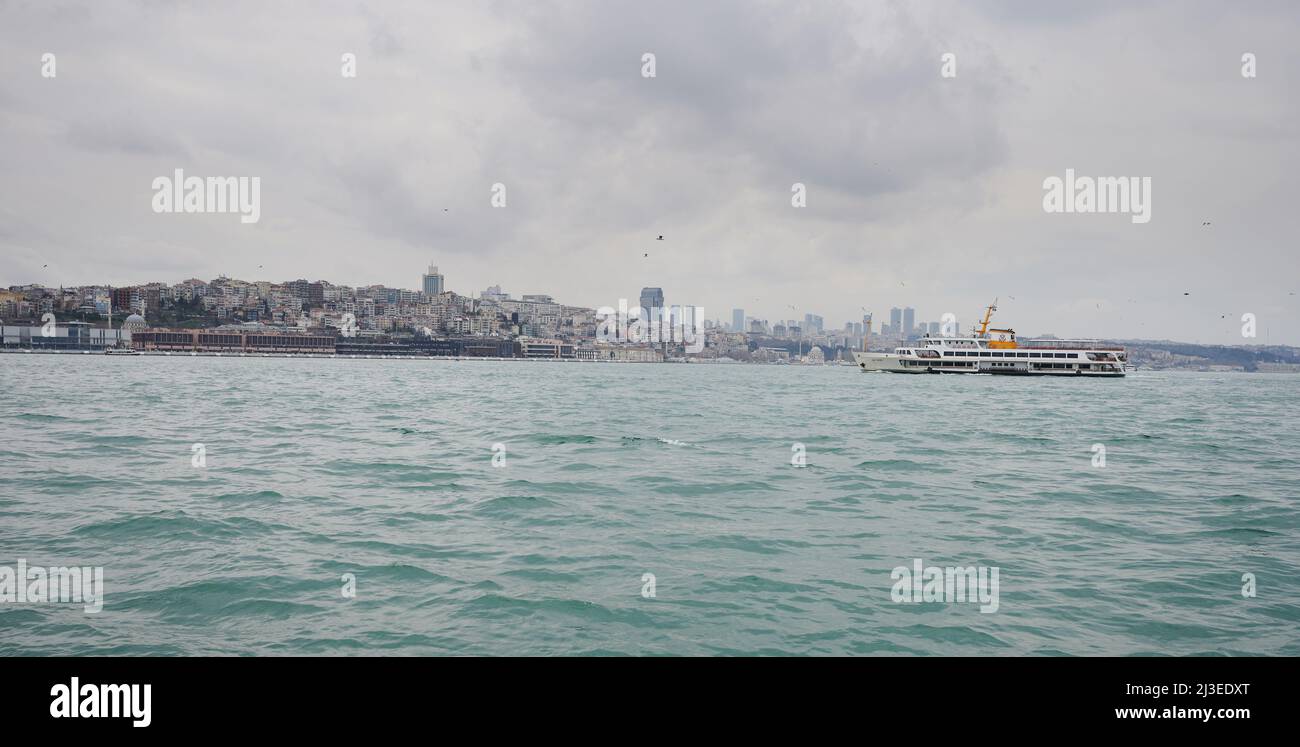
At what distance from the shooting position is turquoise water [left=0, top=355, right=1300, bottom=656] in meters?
6.65

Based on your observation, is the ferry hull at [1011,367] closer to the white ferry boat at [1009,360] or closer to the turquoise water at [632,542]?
the white ferry boat at [1009,360]

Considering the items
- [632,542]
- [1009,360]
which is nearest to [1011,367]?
[1009,360]

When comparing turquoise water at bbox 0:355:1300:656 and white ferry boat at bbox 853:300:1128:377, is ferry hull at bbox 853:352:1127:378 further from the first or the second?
turquoise water at bbox 0:355:1300:656

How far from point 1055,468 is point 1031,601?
39.7 feet

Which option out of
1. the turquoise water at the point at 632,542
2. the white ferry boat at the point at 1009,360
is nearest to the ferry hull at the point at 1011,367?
the white ferry boat at the point at 1009,360

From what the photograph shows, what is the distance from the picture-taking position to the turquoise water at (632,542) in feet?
21.8

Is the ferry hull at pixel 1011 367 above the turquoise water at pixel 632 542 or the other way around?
above

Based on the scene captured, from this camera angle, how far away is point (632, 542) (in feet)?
33.0

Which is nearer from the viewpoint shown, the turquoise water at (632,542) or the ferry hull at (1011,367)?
the turquoise water at (632,542)

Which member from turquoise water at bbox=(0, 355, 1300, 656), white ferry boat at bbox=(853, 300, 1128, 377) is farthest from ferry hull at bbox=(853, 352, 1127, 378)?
turquoise water at bbox=(0, 355, 1300, 656)

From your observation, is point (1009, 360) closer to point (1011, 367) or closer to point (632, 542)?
point (1011, 367)
